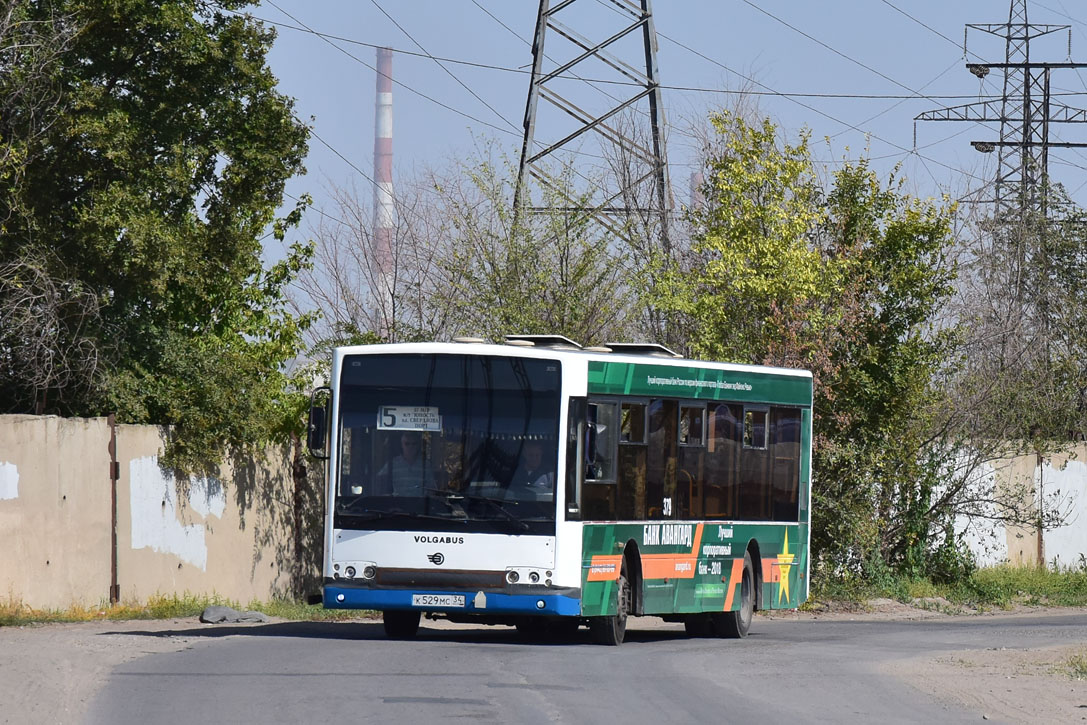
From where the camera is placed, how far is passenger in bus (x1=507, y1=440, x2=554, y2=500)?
16969mm

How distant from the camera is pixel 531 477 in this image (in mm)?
17000

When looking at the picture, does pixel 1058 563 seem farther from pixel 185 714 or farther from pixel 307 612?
pixel 185 714

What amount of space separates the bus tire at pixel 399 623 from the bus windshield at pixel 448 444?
1482mm

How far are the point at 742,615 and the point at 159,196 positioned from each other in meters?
8.68

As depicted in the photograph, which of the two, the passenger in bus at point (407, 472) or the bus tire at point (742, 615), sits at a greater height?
the passenger in bus at point (407, 472)

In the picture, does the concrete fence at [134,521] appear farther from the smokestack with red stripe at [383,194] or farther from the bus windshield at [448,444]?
the smokestack with red stripe at [383,194]

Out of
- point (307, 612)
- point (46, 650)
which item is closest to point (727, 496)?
point (307, 612)

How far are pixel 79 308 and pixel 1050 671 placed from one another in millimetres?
12178

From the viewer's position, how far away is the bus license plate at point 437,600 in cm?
1684

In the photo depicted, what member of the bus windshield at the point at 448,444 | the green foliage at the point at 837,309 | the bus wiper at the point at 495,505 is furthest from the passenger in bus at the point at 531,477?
the green foliage at the point at 837,309

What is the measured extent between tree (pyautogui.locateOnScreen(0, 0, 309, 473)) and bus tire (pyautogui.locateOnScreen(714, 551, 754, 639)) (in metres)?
6.76

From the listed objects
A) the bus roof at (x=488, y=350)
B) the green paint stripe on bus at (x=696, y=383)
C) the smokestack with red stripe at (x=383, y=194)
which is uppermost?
the smokestack with red stripe at (x=383, y=194)

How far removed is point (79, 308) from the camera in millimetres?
21656

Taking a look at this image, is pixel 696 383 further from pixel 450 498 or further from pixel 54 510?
pixel 54 510
